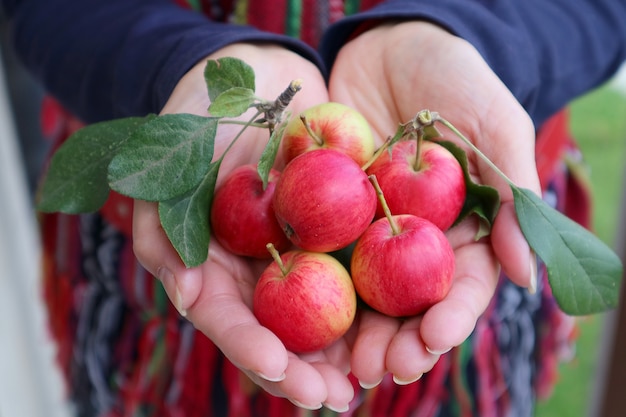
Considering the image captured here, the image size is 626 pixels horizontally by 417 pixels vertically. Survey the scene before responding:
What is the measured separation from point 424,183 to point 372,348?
0.63 ft

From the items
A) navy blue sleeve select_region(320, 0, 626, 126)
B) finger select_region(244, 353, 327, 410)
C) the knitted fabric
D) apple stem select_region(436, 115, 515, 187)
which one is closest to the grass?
the knitted fabric

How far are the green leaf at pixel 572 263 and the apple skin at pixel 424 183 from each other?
0.22 feet

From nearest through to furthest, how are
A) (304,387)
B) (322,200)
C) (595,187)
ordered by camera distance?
(304,387)
(322,200)
(595,187)

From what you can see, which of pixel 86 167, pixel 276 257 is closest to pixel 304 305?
pixel 276 257

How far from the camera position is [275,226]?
70 centimetres

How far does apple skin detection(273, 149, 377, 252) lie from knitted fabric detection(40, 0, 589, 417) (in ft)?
0.84

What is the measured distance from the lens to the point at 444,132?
2.51 feet

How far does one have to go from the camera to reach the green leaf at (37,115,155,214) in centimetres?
72

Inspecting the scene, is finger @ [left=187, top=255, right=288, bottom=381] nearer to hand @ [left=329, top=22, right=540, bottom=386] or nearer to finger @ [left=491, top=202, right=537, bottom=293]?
hand @ [left=329, top=22, right=540, bottom=386]

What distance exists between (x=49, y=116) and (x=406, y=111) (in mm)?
630

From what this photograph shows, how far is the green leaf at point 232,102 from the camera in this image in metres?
0.65

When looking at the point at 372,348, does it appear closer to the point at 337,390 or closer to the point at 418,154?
the point at 337,390

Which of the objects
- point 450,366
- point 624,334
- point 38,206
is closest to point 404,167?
point 450,366

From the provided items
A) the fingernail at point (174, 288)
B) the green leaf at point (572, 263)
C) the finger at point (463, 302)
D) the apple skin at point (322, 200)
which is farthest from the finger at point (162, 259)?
the green leaf at point (572, 263)
